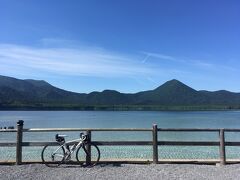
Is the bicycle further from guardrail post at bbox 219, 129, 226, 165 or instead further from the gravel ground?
guardrail post at bbox 219, 129, 226, 165

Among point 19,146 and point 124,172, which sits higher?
point 19,146

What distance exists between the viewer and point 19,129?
A: 37.2ft

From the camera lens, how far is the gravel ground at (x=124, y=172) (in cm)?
955

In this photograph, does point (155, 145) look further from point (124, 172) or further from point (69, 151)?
point (69, 151)

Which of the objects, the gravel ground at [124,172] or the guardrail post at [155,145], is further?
the guardrail post at [155,145]

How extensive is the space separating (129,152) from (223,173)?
10265mm

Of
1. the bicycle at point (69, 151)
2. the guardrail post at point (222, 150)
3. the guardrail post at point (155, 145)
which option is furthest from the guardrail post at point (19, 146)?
the guardrail post at point (222, 150)

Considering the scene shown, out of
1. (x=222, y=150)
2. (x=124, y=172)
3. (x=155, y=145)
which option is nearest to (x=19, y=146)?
(x=124, y=172)

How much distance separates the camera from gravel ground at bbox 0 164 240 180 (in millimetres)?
9547

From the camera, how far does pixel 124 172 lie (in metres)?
10.1

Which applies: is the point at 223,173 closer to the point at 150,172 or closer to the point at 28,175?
the point at 150,172

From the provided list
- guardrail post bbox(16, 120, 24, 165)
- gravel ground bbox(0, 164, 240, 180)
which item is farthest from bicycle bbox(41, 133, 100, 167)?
guardrail post bbox(16, 120, 24, 165)

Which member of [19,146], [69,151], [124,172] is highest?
[19,146]

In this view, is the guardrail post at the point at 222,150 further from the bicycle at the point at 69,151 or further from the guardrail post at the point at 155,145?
the bicycle at the point at 69,151
